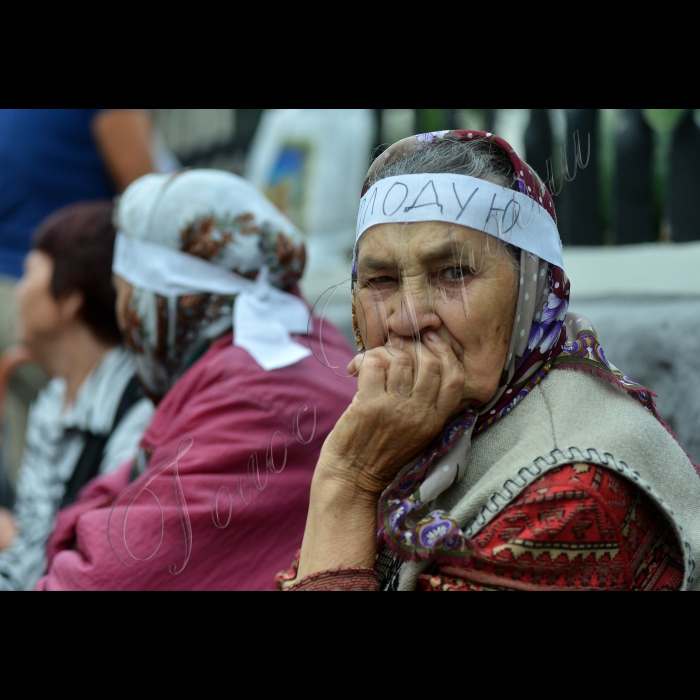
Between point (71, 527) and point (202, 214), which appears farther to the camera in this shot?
point (202, 214)

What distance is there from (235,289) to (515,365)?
1402 millimetres

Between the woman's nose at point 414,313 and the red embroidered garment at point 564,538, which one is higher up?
the woman's nose at point 414,313

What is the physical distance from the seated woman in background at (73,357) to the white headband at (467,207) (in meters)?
2.10

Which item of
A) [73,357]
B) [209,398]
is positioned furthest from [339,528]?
[73,357]

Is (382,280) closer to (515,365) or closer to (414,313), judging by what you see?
(414,313)

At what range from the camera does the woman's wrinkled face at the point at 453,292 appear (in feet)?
5.38

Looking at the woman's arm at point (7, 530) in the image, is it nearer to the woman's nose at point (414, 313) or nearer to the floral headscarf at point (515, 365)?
the floral headscarf at point (515, 365)

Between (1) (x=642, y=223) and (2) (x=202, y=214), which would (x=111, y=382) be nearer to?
(2) (x=202, y=214)

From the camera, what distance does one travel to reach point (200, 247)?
9.37ft

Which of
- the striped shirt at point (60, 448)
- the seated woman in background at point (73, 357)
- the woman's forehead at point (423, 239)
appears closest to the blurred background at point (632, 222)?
the woman's forehead at point (423, 239)
